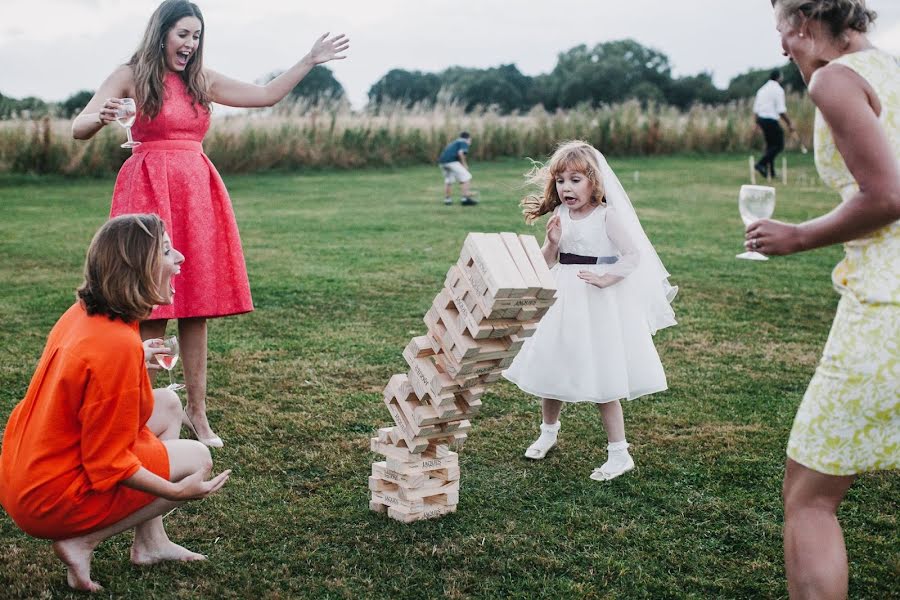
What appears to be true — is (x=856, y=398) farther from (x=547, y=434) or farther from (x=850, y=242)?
(x=547, y=434)

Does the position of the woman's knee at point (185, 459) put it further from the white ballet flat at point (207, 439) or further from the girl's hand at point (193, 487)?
the white ballet flat at point (207, 439)

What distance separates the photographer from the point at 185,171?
4.89 meters

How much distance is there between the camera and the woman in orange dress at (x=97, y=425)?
305 centimetres

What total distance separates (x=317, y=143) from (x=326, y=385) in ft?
60.3

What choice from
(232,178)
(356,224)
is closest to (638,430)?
(356,224)

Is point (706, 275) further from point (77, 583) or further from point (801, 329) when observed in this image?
point (77, 583)

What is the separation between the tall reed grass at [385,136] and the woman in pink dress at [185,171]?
16029mm

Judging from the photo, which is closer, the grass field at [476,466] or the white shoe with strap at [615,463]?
the grass field at [476,466]

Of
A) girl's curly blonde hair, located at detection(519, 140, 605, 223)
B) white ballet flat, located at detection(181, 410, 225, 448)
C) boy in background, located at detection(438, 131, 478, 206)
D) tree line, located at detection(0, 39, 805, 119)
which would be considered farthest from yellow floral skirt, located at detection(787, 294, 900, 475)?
tree line, located at detection(0, 39, 805, 119)

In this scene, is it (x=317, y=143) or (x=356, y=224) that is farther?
(x=317, y=143)

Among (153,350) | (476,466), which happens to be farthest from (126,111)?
(476,466)

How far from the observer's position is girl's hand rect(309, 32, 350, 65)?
532 centimetres

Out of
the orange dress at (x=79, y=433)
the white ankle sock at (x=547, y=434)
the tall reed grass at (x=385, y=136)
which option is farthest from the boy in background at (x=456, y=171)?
the orange dress at (x=79, y=433)

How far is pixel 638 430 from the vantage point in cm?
534
